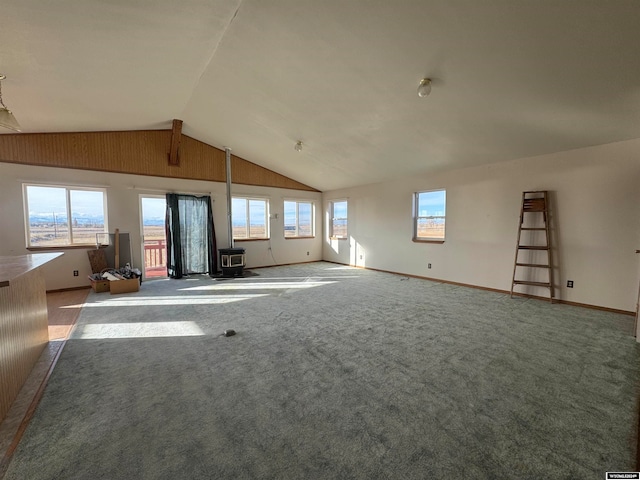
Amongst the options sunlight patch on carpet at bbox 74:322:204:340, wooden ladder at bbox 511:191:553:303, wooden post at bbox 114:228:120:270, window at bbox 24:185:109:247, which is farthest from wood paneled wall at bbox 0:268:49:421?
wooden ladder at bbox 511:191:553:303

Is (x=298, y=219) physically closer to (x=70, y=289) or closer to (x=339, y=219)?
(x=339, y=219)

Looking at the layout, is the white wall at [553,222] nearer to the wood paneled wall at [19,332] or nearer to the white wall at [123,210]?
the white wall at [123,210]

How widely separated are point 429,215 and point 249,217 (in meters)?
4.58

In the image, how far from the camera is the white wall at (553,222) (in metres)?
3.70

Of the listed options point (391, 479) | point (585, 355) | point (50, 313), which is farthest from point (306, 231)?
point (391, 479)

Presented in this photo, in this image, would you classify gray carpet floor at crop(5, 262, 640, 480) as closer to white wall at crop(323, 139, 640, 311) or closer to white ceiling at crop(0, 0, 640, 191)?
white wall at crop(323, 139, 640, 311)

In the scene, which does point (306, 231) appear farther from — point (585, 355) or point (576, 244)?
point (585, 355)

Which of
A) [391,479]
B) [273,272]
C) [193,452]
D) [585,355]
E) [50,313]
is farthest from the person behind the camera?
[273,272]

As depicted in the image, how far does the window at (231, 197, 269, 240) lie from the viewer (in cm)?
740

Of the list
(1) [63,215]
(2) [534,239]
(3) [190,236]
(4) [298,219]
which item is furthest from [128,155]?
(2) [534,239]

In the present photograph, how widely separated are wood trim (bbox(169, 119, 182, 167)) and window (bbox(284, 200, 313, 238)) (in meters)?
3.07

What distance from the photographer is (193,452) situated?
4.90ft

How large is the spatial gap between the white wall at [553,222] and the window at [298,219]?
93.6 inches

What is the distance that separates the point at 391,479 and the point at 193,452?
1037 mm
